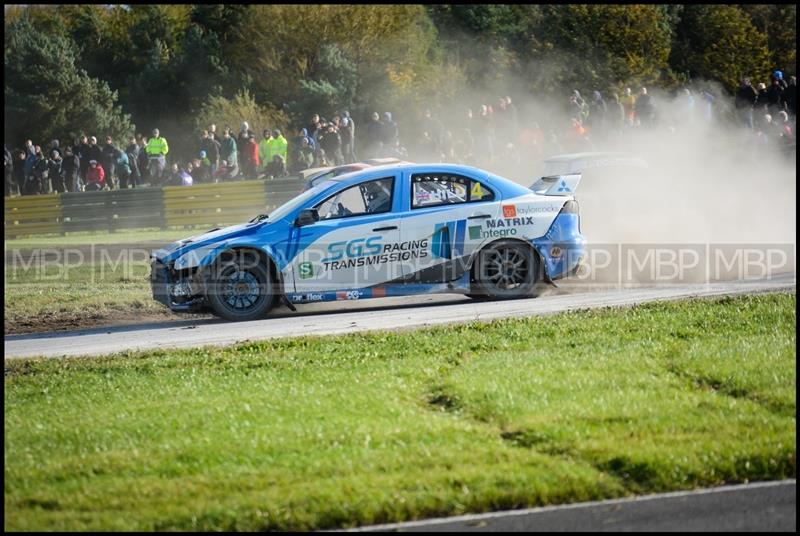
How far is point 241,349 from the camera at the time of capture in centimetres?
1048

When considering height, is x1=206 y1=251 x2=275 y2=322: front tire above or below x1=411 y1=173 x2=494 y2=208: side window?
below

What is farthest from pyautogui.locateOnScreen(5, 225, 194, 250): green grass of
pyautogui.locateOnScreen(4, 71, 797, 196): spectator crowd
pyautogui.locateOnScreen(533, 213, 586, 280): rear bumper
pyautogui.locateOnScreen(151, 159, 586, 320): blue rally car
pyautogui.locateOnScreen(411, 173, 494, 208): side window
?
pyautogui.locateOnScreen(533, 213, 586, 280): rear bumper

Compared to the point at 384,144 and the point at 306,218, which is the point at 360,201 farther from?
the point at 384,144

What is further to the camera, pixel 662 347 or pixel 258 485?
pixel 662 347

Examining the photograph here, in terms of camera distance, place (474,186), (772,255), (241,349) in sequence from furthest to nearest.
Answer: (772,255), (474,186), (241,349)

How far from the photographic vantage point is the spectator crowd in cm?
2797

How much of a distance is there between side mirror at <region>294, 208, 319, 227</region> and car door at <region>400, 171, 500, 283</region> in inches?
37.7

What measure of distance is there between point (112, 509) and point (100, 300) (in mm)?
9563

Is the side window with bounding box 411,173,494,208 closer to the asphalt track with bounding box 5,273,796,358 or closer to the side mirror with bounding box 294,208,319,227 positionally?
the side mirror with bounding box 294,208,319,227

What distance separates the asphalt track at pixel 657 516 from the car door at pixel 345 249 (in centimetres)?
658

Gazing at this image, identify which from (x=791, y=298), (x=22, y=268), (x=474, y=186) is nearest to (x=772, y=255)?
(x=791, y=298)

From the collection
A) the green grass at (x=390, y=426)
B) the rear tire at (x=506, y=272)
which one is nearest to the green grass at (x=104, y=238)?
the rear tire at (x=506, y=272)

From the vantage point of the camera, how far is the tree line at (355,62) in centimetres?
4609

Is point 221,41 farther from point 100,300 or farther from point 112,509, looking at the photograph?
point 112,509
